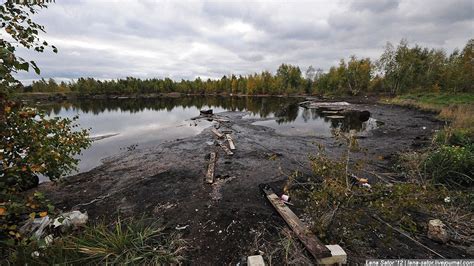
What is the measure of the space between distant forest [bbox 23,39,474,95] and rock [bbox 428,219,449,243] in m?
40.4

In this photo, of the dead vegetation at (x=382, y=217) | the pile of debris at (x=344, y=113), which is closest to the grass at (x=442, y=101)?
the pile of debris at (x=344, y=113)

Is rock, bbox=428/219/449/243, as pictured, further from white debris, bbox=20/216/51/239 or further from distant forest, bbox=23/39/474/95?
distant forest, bbox=23/39/474/95

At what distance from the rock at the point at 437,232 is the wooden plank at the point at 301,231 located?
2433 millimetres

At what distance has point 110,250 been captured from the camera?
370 cm

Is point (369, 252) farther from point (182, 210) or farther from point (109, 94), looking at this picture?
point (109, 94)

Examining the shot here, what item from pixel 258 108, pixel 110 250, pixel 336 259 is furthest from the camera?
pixel 258 108

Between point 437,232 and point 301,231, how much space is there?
269 centimetres

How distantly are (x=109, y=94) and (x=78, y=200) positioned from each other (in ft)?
327

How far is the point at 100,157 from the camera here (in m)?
11.8

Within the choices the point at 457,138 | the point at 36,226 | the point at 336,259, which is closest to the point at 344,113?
the point at 457,138

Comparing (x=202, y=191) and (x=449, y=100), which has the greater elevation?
(x=449, y=100)

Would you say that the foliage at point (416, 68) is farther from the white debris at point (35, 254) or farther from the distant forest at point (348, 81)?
the white debris at point (35, 254)

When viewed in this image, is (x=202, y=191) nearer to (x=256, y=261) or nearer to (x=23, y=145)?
(x=256, y=261)

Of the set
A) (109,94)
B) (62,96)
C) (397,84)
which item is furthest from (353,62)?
(62,96)
